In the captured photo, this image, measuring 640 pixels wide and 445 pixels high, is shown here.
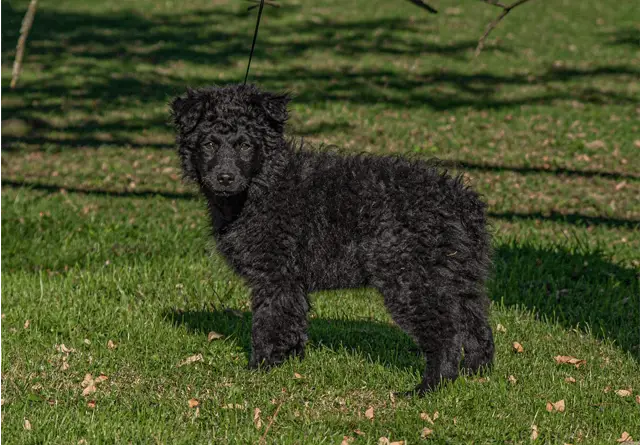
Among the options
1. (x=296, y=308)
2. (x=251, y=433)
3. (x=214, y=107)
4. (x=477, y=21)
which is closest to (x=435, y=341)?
(x=296, y=308)

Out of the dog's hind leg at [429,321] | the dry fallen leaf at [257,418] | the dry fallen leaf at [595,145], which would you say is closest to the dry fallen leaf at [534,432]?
the dog's hind leg at [429,321]

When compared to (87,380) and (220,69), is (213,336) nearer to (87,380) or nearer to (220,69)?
(87,380)

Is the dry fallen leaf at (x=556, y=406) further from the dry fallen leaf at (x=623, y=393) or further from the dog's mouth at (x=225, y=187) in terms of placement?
the dog's mouth at (x=225, y=187)

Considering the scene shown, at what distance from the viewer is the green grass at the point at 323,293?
620 centimetres

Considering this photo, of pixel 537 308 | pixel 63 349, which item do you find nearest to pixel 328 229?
pixel 63 349

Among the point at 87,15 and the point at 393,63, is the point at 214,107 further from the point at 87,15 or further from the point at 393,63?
the point at 87,15

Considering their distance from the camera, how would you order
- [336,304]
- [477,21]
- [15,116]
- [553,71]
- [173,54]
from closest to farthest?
[336,304]
[15,116]
[553,71]
[173,54]
[477,21]

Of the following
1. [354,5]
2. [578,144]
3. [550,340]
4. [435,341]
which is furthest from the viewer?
[354,5]

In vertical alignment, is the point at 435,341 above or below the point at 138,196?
above

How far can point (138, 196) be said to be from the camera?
1322 centimetres

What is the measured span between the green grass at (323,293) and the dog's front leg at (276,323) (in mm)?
160

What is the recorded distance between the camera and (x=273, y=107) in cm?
675

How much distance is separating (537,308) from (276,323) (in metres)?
2.97

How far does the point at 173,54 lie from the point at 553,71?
9.45 metres
